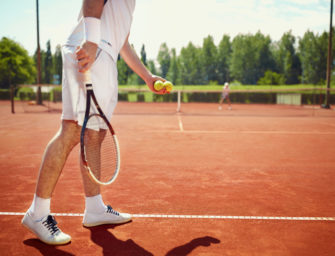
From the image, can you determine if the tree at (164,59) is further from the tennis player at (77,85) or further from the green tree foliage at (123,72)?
the tennis player at (77,85)

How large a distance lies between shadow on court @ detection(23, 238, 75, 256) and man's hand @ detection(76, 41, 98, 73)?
3.53 feet

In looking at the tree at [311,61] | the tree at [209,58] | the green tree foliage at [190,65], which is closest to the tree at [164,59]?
the green tree foliage at [190,65]

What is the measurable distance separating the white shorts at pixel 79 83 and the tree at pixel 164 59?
75844 millimetres

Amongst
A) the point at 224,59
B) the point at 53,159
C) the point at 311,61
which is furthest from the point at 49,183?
the point at 224,59

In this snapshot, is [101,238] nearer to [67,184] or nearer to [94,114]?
[94,114]

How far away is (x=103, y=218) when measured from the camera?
2.43 meters

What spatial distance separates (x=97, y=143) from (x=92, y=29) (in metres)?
0.74

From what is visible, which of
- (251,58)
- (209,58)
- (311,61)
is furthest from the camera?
(209,58)

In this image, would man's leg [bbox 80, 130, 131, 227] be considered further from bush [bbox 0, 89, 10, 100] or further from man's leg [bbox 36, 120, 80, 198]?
bush [bbox 0, 89, 10, 100]

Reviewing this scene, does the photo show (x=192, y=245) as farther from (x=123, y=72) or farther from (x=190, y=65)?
(x=190, y=65)

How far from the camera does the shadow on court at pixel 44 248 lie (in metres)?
2.03

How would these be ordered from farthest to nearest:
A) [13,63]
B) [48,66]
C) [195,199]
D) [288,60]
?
[48,66] → [288,60] → [13,63] → [195,199]

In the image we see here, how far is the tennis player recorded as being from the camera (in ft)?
6.64

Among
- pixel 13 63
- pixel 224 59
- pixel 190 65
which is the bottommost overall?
pixel 13 63
